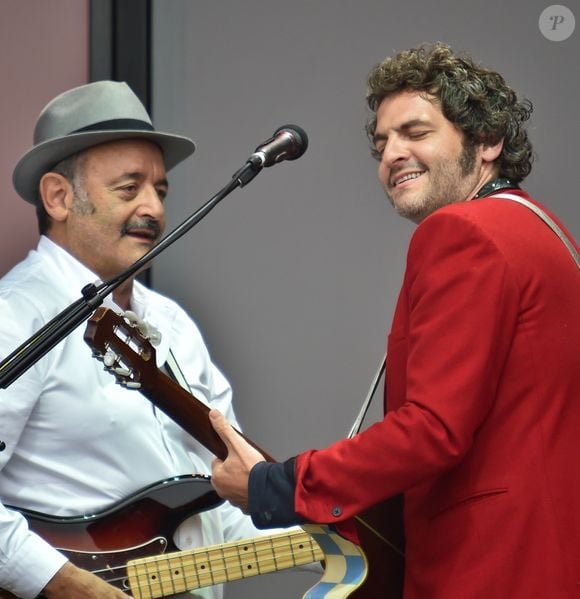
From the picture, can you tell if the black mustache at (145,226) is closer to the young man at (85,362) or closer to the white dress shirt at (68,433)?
the young man at (85,362)

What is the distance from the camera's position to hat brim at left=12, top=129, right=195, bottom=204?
9.80ft

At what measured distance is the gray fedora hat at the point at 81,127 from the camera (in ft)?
9.86

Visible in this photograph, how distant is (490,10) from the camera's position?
3689mm

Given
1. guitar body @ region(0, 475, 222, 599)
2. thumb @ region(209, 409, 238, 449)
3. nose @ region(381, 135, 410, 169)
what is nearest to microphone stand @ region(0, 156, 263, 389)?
thumb @ region(209, 409, 238, 449)

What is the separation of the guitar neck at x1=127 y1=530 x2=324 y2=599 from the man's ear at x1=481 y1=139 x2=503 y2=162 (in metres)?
0.89

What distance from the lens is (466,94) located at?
252cm

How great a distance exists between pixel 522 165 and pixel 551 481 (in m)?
0.74

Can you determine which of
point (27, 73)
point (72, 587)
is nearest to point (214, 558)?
point (72, 587)

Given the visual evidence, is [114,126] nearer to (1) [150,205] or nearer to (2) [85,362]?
(1) [150,205]

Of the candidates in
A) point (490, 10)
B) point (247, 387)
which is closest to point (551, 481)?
point (247, 387)

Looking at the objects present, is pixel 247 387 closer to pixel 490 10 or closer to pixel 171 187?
pixel 171 187

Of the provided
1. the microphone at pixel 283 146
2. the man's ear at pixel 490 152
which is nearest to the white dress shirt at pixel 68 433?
the microphone at pixel 283 146

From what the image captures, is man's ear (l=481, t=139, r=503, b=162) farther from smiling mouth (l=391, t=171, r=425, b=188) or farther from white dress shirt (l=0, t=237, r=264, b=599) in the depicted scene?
white dress shirt (l=0, t=237, r=264, b=599)

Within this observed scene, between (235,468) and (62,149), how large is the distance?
1.10 meters
